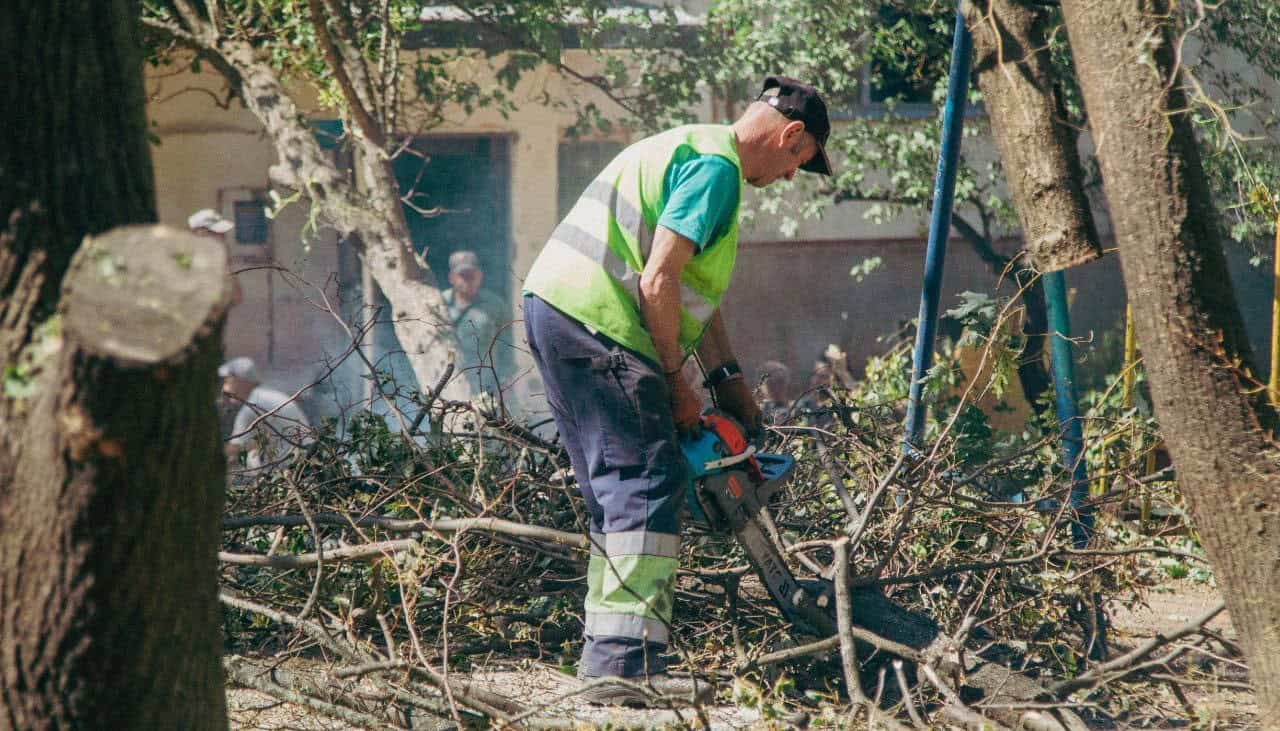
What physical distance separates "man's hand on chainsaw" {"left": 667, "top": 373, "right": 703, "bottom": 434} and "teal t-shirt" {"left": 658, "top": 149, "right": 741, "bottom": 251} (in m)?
0.38

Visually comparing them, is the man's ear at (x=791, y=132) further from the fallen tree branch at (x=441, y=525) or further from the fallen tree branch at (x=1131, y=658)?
the fallen tree branch at (x=1131, y=658)

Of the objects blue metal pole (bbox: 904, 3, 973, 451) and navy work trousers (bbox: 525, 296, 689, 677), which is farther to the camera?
blue metal pole (bbox: 904, 3, 973, 451)

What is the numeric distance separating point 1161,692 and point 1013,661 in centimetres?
45

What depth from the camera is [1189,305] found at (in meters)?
2.53

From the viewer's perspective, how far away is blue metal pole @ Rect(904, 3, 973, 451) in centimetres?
463

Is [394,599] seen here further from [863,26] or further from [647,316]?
[863,26]

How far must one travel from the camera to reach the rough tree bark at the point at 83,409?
1.83 metres

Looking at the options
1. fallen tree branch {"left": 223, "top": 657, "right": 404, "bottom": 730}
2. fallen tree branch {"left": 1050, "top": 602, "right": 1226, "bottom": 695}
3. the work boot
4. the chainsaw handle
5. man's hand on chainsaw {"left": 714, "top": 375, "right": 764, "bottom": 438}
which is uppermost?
man's hand on chainsaw {"left": 714, "top": 375, "right": 764, "bottom": 438}

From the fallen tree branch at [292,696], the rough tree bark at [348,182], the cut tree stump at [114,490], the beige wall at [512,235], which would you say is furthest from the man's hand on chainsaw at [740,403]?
the beige wall at [512,235]

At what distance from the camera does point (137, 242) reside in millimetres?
1811

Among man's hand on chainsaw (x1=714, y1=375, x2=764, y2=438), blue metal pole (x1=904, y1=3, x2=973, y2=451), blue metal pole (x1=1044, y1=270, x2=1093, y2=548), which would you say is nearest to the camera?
man's hand on chainsaw (x1=714, y1=375, x2=764, y2=438)

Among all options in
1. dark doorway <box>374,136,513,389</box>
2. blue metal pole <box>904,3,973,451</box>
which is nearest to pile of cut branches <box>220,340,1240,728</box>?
blue metal pole <box>904,3,973,451</box>

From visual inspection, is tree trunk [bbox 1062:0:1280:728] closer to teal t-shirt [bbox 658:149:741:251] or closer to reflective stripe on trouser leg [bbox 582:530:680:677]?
teal t-shirt [bbox 658:149:741:251]

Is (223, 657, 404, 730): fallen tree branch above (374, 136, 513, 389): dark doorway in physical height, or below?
below
